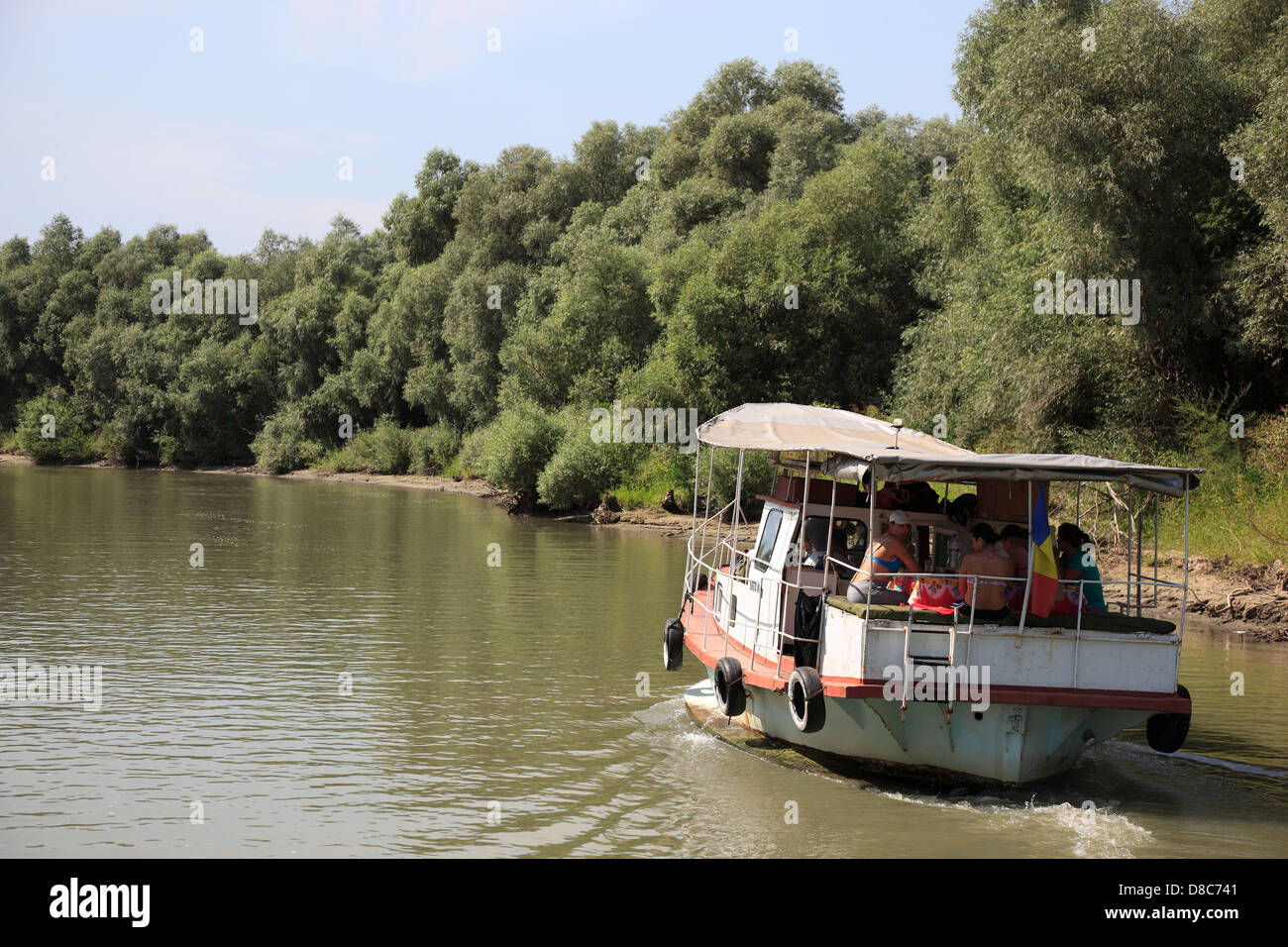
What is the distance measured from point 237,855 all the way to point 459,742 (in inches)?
151

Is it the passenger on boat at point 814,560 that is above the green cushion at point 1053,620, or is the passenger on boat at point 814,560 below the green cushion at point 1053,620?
above

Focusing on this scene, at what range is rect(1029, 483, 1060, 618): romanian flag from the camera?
433 inches

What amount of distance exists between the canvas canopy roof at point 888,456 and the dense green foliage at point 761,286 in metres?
13.9

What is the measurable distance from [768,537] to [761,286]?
31.9m

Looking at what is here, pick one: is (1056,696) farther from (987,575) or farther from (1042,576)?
(987,575)

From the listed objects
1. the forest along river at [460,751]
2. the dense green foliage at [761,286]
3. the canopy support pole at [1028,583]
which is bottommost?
the forest along river at [460,751]

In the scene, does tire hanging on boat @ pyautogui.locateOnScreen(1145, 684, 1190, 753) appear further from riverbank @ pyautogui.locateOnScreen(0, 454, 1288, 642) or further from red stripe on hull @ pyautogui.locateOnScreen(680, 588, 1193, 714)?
riverbank @ pyautogui.locateOnScreen(0, 454, 1288, 642)

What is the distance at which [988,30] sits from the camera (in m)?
34.2

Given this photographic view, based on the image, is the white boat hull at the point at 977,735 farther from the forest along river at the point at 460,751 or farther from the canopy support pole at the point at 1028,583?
the canopy support pole at the point at 1028,583

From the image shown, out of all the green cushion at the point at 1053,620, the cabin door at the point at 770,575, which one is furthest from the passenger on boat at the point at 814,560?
the green cushion at the point at 1053,620

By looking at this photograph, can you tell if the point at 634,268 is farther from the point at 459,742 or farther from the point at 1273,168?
the point at 459,742

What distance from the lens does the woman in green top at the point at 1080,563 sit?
39.0ft

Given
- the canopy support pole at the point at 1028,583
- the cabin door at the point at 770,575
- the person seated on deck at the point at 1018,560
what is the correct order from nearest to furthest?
the canopy support pole at the point at 1028,583, the person seated on deck at the point at 1018,560, the cabin door at the point at 770,575

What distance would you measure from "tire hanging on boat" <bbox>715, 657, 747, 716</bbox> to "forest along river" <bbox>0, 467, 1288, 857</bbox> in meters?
0.60
